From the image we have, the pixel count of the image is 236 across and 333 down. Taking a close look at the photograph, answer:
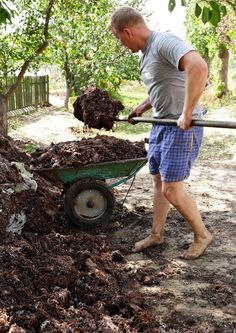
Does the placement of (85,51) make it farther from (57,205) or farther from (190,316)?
(190,316)

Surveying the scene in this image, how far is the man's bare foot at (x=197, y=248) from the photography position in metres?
3.96

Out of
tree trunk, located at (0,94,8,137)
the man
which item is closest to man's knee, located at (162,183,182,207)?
the man

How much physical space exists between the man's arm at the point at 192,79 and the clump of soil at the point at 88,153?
4.82 ft

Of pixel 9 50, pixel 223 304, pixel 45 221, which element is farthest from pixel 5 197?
pixel 9 50

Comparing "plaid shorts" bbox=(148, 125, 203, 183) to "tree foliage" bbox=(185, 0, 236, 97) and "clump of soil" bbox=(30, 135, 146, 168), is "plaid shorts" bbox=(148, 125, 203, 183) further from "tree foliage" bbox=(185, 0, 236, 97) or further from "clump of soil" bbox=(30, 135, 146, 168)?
"tree foliage" bbox=(185, 0, 236, 97)

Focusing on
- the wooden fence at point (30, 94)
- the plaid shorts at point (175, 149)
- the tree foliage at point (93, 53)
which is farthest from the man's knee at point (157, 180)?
the wooden fence at point (30, 94)

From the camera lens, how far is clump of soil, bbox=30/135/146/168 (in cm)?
453

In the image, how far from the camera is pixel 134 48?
356 centimetres

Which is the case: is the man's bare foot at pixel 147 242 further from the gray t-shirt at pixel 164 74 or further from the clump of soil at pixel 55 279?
the gray t-shirt at pixel 164 74

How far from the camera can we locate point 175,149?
361 centimetres

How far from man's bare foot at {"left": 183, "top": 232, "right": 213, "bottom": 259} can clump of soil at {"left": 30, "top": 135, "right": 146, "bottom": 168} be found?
1.19 m

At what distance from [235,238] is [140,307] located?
5.51ft

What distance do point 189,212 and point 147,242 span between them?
56 cm

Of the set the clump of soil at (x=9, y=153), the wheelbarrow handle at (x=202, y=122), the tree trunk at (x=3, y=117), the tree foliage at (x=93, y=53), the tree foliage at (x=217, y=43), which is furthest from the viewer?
the tree foliage at (x=217, y=43)
